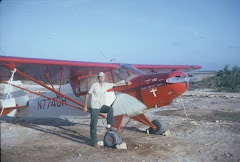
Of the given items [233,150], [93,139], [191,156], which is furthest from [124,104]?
[233,150]

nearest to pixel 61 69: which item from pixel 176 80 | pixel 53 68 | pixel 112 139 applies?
pixel 53 68

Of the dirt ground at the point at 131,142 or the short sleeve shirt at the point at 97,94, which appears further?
the short sleeve shirt at the point at 97,94

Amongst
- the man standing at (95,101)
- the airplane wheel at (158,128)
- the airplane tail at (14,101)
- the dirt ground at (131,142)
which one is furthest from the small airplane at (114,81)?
the airplane tail at (14,101)

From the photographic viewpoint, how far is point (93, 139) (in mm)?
6168

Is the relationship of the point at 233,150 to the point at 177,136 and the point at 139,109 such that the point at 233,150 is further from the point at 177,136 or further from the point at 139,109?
the point at 139,109

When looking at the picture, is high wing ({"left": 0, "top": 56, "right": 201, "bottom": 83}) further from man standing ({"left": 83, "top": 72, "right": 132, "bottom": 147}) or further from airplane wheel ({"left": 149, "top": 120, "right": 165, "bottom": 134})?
airplane wheel ({"left": 149, "top": 120, "right": 165, "bottom": 134})

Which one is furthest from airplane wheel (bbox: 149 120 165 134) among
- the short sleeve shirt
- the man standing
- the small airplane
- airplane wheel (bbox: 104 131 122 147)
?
the short sleeve shirt

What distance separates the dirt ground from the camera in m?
5.28

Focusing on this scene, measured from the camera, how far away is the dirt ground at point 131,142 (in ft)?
17.3

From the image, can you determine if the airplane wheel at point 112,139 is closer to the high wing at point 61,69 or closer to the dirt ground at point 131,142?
the dirt ground at point 131,142

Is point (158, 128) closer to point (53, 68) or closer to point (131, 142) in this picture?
point (131, 142)

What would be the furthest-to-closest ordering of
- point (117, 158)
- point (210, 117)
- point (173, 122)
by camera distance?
1. point (210, 117)
2. point (173, 122)
3. point (117, 158)

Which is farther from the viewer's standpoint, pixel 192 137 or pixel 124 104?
pixel 192 137

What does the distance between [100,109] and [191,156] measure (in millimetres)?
2533
